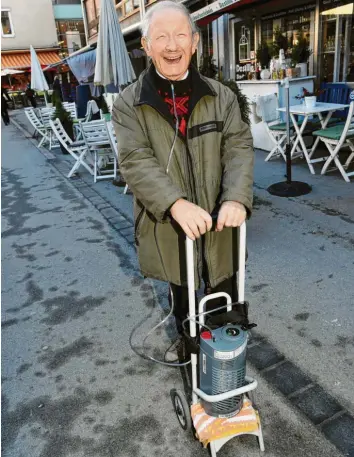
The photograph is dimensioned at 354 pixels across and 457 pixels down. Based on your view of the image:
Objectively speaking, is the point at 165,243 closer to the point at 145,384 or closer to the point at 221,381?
the point at 221,381

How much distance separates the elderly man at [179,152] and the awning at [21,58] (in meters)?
34.5

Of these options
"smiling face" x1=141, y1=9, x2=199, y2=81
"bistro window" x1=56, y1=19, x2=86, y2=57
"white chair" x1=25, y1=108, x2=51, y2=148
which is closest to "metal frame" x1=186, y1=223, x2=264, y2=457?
"smiling face" x1=141, y1=9, x2=199, y2=81

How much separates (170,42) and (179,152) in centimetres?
48

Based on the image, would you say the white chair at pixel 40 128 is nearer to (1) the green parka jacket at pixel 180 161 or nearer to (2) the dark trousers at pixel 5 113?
(2) the dark trousers at pixel 5 113

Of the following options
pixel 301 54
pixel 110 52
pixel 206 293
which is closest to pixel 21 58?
pixel 110 52

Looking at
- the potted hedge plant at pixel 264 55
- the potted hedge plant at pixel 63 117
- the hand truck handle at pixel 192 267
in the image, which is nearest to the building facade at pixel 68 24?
the potted hedge plant at pixel 63 117

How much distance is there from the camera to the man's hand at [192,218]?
1.61 meters

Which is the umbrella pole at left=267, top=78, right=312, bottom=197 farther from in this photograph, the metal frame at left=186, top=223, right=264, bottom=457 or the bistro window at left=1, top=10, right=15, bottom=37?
the bistro window at left=1, top=10, right=15, bottom=37

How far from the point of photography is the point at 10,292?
3.73m

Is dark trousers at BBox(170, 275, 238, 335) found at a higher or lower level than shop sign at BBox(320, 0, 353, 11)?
lower

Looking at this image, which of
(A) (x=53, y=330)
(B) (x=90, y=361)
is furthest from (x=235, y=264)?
(A) (x=53, y=330)

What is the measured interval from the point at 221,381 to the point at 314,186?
14.4 feet

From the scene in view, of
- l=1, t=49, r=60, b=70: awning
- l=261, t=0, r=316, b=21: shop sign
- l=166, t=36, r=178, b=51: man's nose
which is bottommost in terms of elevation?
l=166, t=36, r=178, b=51: man's nose

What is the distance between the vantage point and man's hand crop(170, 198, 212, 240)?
5.27ft
